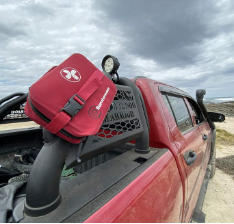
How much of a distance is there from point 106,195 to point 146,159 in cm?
50

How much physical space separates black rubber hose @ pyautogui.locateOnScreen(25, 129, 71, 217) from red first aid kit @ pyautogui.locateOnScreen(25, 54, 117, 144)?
10cm

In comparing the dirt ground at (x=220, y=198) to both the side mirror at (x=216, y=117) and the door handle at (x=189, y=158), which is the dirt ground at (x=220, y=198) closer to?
the door handle at (x=189, y=158)

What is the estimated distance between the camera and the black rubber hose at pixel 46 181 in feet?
2.31

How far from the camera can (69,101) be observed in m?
0.73

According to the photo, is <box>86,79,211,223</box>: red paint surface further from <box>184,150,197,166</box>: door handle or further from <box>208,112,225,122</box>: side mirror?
<box>208,112,225,122</box>: side mirror

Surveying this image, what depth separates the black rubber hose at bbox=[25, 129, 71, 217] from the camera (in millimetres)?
705

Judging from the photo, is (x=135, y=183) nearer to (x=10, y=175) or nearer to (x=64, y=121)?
(x=64, y=121)

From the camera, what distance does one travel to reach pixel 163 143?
143 centimetres

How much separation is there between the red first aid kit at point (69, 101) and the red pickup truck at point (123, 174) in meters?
0.12

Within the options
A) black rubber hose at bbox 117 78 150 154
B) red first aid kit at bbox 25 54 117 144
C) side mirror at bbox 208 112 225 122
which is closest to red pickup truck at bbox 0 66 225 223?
black rubber hose at bbox 117 78 150 154

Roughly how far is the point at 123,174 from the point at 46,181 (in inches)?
18.6

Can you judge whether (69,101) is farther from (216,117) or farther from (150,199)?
(216,117)

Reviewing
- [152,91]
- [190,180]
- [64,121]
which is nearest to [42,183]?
[64,121]

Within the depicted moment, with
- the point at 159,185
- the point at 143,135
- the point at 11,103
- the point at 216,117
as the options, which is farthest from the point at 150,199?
the point at 216,117
